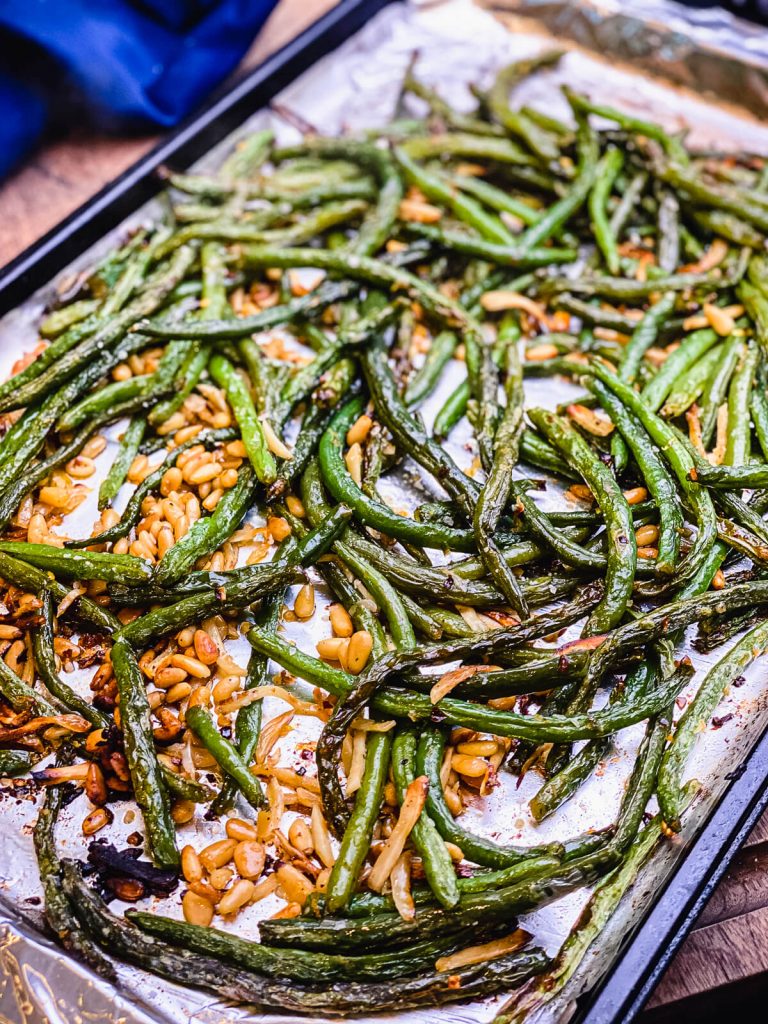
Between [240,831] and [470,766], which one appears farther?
[470,766]

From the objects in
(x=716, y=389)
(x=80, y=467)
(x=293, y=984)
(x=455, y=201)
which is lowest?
(x=293, y=984)

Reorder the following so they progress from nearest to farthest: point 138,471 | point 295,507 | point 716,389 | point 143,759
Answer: point 143,759, point 295,507, point 138,471, point 716,389

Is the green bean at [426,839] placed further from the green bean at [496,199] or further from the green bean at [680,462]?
the green bean at [496,199]

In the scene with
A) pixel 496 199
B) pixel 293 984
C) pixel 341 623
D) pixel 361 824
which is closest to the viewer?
pixel 293 984

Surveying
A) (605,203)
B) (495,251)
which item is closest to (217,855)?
(495,251)

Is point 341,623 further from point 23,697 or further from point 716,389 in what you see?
point 716,389

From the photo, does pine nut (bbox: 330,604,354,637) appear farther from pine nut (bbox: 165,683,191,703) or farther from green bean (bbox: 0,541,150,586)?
green bean (bbox: 0,541,150,586)

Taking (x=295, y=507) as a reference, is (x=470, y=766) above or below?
below
